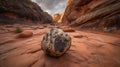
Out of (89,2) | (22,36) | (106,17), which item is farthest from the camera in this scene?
(89,2)

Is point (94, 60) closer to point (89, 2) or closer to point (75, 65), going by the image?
point (75, 65)

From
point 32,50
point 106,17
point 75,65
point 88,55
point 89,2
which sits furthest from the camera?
point 89,2

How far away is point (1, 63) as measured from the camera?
2074 millimetres

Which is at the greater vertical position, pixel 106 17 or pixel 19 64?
pixel 106 17

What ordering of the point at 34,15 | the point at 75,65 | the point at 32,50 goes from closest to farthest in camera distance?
the point at 75,65 → the point at 32,50 → the point at 34,15

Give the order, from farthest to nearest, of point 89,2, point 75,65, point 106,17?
point 89,2 < point 106,17 < point 75,65

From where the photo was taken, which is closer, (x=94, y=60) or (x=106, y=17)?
(x=94, y=60)

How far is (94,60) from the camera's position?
2.10 m

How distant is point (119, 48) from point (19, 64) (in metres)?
2.60

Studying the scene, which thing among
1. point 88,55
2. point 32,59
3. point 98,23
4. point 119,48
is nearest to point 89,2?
point 98,23

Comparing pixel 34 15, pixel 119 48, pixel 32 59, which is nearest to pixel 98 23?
pixel 119 48

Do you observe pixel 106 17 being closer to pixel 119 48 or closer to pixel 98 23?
pixel 98 23

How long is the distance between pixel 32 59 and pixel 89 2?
9.39 m

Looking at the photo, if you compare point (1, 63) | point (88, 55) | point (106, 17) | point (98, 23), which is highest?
point (106, 17)
